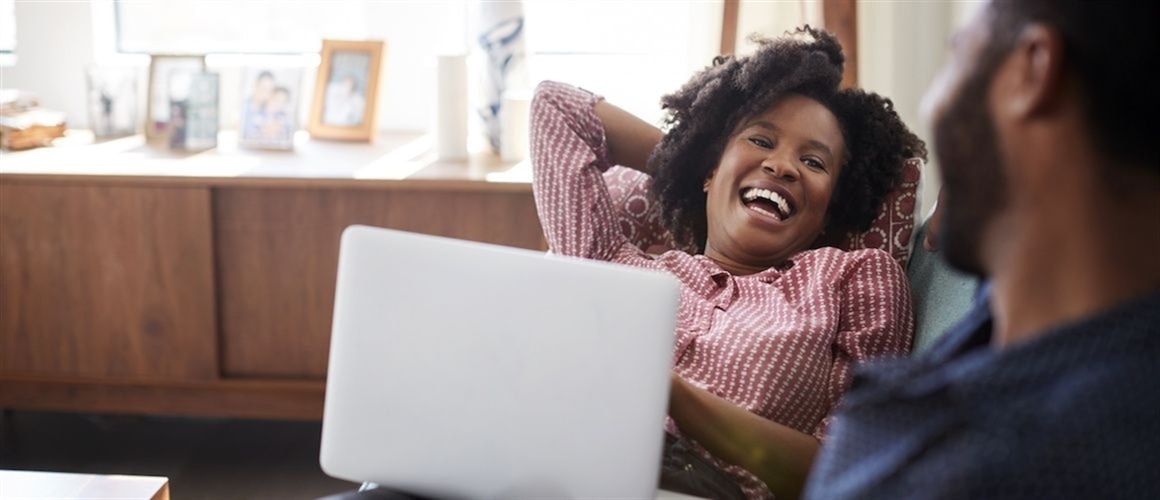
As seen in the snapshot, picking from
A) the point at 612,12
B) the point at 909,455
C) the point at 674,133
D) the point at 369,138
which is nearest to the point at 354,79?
the point at 369,138

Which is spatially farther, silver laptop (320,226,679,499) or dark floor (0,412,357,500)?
dark floor (0,412,357,500)

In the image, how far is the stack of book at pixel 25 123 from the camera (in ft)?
8.20

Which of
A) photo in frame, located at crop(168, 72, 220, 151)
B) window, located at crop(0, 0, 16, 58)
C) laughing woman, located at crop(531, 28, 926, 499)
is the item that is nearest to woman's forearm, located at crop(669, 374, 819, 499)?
laughing woman, located at crop(531, 28, 926, 499)

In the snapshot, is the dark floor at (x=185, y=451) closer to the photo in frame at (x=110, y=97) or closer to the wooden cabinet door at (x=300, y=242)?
the wooden cabinet door at (x=300, y=242)

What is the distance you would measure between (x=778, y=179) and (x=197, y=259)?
3.81ft

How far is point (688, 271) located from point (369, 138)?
1.02 m

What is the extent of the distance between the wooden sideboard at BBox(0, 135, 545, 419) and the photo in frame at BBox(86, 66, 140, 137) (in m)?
0.19

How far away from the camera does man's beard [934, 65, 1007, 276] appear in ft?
2.72

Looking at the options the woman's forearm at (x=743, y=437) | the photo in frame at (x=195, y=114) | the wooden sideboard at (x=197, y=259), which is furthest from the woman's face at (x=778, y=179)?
the photo in frame at (x=195, y=114)

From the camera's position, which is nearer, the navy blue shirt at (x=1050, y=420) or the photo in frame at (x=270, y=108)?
the navy blue shirt at (x=1050, y=420)

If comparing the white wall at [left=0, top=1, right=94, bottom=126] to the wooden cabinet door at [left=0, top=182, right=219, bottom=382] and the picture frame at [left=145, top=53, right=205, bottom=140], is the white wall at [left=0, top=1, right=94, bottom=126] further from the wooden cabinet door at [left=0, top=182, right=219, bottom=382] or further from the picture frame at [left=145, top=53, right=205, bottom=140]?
the wooden cabinet door at [left=0, top=182, right=219, bottom=382]

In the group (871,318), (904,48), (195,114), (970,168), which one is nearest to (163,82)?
(195,114)

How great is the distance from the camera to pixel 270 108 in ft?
8.24

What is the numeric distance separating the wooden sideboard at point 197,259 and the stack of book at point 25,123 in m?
0.08
